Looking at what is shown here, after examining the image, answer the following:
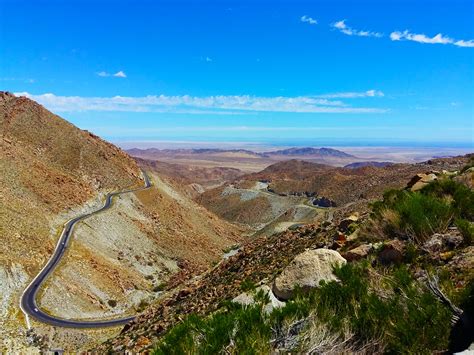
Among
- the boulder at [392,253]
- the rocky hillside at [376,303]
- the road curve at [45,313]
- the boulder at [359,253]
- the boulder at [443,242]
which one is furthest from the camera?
the road curve at [45,313]

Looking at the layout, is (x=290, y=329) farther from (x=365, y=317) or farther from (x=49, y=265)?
(x=49, y=265)

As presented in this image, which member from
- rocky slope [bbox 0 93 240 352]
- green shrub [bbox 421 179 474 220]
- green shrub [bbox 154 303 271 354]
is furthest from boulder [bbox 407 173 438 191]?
rocky slope [bbox 0 93 240 352]

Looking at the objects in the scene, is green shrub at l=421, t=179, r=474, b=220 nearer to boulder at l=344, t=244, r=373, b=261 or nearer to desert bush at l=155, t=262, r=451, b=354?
boulder at l=344, t=244, r=373, b=261

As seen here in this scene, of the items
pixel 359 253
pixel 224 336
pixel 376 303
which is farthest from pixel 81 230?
Result: pixel 376 303

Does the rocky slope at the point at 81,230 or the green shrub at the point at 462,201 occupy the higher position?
the green shrub at the point at 462,201

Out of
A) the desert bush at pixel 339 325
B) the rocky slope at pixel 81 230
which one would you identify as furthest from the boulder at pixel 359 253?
the rocky slope at pixel 81 230

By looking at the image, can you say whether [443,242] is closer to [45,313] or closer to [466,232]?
[466,232]

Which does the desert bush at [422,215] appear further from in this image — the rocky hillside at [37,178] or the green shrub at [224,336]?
the rocky hillside at [37,178]
